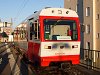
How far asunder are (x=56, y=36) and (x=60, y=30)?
43cm

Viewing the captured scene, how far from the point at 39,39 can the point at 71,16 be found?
76.5 inches

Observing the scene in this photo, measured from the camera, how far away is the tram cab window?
13422 millimetres

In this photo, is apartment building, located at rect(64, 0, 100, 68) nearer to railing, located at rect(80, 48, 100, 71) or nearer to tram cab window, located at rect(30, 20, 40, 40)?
railing, located at rect(80, 48, 100, 71)

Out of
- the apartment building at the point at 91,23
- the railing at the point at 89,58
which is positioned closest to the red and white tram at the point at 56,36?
the railing at the point at 89,58

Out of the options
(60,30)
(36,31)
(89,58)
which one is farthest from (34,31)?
(89,58)

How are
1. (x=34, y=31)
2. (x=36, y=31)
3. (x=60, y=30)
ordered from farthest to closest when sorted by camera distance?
(x=34, y=31)
(x=36, y=31)
(x=60, y=30)

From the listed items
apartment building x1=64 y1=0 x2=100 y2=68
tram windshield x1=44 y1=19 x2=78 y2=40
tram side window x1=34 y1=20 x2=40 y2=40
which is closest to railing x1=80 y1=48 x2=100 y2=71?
tram windshield x1=44 y1=19 x2=78 y2=40

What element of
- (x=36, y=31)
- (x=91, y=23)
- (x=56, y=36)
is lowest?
(x=56, y=36)

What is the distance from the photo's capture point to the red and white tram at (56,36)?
12984 mm

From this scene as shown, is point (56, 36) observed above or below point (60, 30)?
below

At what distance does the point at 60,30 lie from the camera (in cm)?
1350

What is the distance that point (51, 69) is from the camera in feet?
44.4

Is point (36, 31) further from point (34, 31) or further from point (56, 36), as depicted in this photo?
point (56, 36)

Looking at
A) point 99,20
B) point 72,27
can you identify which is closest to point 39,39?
point 72,27
